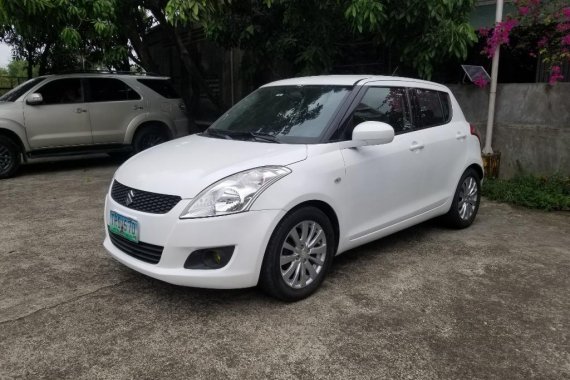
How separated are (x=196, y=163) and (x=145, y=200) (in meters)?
0.42

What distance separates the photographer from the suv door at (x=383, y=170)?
3.77 meters

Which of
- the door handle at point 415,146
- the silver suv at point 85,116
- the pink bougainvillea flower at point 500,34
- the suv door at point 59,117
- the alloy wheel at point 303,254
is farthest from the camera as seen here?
the suv door at point 59,117

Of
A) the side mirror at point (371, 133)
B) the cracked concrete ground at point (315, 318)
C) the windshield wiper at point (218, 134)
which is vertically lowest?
the cracked concrete ground at point (315, 318)

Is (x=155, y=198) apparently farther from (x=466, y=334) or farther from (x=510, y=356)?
(x=510, y=356)

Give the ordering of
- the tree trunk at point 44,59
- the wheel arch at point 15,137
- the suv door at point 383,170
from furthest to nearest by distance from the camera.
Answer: the tree trunk at point 44,59
the wheel arch at point 15,137
the suv door at point 383,170

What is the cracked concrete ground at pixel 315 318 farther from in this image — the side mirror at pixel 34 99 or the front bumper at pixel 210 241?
the side mirror at pixel 34 99

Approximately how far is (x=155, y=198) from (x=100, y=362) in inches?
40.4

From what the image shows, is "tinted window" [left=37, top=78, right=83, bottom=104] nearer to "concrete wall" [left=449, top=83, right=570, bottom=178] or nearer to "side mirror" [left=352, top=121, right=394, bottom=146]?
"concrete wall" [left=449, top=83, right=570, bottom=178]

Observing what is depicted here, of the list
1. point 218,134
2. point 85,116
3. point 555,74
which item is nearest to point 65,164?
point 85,116

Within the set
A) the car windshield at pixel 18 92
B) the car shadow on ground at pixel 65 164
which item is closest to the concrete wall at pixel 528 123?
the car shadow on ground at pixel 65 164

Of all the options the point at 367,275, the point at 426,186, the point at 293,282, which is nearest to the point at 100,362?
the point at 293,282

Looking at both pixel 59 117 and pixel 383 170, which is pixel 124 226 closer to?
pixel 383 170

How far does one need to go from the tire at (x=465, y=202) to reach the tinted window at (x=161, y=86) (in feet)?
20.4

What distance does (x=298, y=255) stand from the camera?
3387 millimetres
